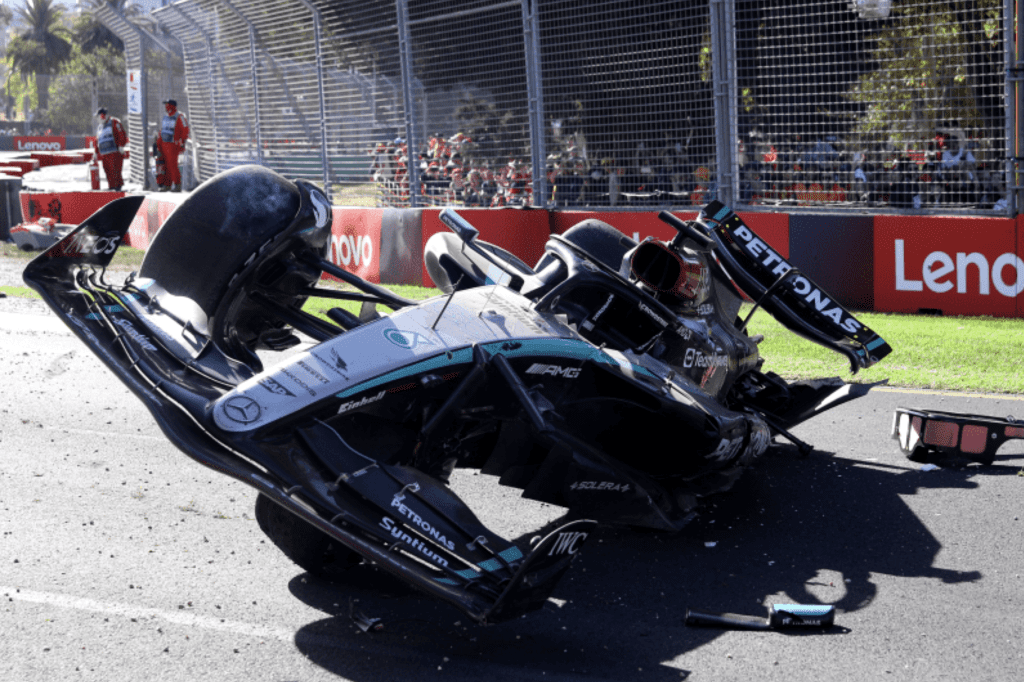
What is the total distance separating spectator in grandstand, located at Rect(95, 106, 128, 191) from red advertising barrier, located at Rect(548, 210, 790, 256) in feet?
48.3

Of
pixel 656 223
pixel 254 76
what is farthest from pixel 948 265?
pixel 254 76

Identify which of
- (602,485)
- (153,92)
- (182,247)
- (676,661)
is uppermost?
(153,92)

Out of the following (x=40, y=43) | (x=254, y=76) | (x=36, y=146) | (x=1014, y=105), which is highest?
(x=40, y=43)

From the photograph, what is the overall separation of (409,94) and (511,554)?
11869mm

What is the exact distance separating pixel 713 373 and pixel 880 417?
2.14 metres

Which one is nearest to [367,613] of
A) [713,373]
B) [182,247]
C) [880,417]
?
[182,247]

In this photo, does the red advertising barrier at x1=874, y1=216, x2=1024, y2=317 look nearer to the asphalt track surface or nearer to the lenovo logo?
the asphalt track surface

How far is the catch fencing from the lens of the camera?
1048cm

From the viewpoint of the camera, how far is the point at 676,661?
3.68m

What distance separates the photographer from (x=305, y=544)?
4398 millimetres

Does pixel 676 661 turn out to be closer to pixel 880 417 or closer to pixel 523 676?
pixel 523 676

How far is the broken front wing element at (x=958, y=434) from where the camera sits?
19.4ft

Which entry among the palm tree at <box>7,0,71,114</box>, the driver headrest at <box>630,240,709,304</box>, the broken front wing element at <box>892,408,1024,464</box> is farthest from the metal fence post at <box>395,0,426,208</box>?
the palm tree at <box>7,0,71,114</box>

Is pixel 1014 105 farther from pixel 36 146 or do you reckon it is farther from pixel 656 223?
pixel 36 146
